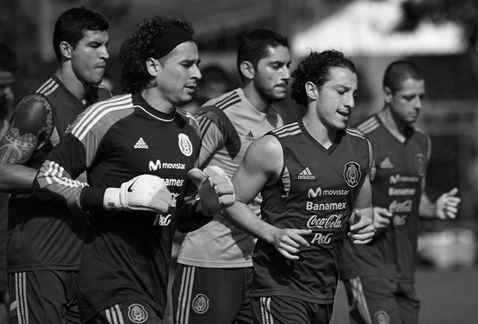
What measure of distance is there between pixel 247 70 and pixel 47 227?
2385 millimetres

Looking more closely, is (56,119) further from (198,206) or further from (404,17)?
(404,17)

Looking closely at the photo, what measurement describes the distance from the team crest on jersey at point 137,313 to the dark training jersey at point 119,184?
0.05 m

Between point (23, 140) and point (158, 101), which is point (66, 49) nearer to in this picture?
point (23, 140)

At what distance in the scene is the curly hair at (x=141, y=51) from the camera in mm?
7363

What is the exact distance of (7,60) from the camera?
10117mm

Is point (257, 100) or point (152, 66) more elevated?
point (257, 100)

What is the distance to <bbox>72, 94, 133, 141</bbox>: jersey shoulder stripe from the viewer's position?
6.91 m

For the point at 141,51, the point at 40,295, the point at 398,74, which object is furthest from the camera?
the point at 398,74

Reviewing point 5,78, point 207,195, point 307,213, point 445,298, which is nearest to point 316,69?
point 307,213

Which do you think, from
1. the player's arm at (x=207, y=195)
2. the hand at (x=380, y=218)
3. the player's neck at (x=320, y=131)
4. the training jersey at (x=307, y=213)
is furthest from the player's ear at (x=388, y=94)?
the player's arm at (x=207, y=195)

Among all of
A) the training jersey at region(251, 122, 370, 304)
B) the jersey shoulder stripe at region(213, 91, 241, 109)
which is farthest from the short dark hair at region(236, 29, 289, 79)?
the training jersey at region(251, 122, 370, 304)

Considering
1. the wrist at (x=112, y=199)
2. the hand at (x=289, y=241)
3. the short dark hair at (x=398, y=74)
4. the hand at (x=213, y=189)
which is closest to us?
the wrist at (x=112, y=199)

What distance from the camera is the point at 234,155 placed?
8.99 m

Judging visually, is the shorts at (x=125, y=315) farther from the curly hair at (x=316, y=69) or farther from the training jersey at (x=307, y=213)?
the curly hair at (x=316, y=69)
